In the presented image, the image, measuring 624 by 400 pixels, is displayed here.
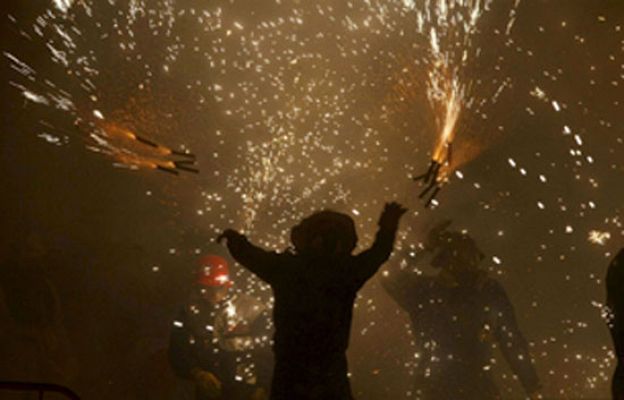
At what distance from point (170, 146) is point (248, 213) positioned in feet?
6.08

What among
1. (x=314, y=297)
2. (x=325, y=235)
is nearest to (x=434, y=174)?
(x=325, y=235)

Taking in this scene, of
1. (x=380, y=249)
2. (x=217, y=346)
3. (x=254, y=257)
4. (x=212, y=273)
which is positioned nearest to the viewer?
(x=254, y=257)

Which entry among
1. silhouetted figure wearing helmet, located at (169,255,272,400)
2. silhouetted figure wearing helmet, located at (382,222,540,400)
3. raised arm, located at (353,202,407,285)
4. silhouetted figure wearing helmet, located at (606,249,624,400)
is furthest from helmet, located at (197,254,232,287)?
silhouetted figure wearing helmet, located at (606,249,624,400)

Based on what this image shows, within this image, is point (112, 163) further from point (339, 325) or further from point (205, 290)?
point (339, 325)

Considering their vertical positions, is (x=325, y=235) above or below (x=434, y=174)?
below

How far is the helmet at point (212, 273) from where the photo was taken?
6223mm

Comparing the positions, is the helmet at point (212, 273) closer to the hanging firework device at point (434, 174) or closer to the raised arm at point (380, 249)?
the hanging firework device at point (434, 174)

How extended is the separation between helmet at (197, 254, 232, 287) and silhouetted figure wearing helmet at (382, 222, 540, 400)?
1.84m

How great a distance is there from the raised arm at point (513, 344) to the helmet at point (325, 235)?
297cm

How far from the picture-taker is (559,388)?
30.9 feet

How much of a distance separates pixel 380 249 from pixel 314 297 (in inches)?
20.2

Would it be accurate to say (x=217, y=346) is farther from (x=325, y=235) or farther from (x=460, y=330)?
(x=325, y=235)

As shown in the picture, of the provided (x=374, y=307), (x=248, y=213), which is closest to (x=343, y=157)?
(x=248, y=213)

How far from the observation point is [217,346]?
564 cm
